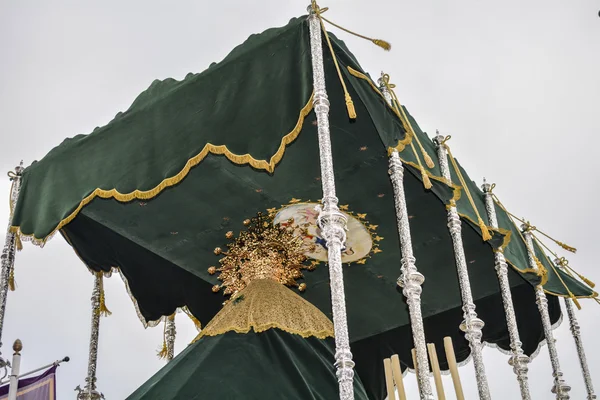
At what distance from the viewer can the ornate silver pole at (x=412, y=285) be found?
6.40 m

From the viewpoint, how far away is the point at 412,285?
677 cm

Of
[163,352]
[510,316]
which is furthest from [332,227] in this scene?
[163,352]

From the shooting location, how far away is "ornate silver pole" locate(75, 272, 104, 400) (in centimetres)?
979

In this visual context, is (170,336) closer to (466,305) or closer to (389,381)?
(466,305)

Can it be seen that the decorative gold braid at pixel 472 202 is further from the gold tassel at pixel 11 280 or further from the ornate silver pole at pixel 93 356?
the gold tassel at pixel 11 280

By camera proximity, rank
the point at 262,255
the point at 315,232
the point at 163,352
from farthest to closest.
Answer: the point at 163,352 < the point at 315,232 < the point at 262,255

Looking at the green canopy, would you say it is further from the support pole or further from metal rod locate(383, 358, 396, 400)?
metal rod locate(383, 358, 396, 400)

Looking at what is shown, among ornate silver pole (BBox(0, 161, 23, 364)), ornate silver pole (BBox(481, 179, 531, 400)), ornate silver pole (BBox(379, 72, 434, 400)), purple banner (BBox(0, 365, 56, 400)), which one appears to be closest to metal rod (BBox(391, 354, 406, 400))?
ornate silver pole (BBox(379, 72, 434, 400))

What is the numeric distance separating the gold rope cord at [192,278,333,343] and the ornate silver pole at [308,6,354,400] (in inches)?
92.5

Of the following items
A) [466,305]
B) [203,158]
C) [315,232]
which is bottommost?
[466,305]

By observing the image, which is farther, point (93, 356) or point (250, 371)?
point (93, 356)

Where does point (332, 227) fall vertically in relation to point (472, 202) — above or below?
below

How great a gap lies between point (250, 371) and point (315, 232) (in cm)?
265

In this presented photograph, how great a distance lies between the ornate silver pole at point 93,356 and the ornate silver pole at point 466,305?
520 centimetres
